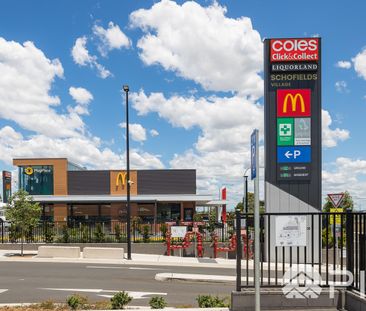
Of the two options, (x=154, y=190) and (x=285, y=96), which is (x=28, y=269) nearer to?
(x=285, y=96)

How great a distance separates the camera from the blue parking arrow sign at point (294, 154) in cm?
2031

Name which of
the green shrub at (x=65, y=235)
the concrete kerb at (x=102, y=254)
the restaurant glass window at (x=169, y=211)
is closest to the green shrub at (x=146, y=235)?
the concrete kerb at (x=102, y=254)

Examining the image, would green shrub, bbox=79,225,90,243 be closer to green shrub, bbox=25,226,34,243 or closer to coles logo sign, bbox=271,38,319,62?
green shrub, bbox=25,226,34,243

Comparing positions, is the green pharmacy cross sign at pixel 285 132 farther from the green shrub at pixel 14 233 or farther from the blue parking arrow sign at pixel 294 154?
the green shrub at pixel 14 233

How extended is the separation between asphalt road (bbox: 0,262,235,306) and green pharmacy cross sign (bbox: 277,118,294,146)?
667 cm

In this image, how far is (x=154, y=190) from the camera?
5828cm

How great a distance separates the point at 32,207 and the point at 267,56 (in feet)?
48.8

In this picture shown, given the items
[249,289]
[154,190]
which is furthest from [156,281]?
[154,190]

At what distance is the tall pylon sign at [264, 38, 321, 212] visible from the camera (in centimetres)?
2027

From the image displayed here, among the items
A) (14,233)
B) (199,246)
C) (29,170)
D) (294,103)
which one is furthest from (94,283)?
(29,170)

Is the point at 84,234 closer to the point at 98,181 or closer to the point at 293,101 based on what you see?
the point at 293,101

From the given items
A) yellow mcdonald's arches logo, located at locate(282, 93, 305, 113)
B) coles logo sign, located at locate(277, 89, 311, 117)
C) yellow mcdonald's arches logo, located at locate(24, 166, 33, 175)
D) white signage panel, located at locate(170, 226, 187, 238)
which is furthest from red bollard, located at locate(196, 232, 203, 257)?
yellow mcdonald's arches logo, located at locate(24, 166, 33, 175)

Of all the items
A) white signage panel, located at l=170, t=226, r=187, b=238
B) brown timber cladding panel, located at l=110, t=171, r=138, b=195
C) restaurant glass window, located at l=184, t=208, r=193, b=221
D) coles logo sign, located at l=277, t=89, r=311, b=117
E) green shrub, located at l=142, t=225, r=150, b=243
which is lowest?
restaurant glass window, located at l=184, t=208, r=193, b=221

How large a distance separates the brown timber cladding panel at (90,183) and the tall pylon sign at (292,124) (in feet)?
133
